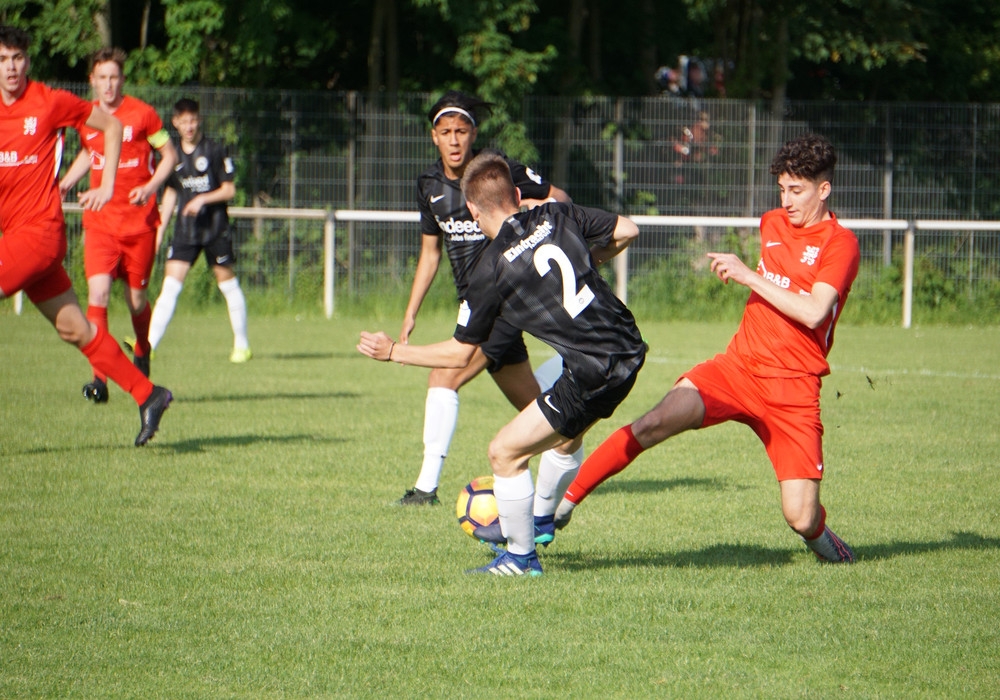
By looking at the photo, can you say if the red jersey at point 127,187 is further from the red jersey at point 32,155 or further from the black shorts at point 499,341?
the black shorts at point 499,341

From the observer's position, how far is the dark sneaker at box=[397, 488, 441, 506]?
21.2 feet

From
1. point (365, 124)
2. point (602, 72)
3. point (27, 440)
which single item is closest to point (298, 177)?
point (365, 124)

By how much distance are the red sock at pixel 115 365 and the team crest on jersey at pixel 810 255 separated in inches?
162

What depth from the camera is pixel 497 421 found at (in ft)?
30.6

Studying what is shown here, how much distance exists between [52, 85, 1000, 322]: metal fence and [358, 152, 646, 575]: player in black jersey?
43.0ft

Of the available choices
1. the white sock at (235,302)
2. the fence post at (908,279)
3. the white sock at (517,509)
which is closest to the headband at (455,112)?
the white sock at (517,509)

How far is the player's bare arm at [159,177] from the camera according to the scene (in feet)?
26.7

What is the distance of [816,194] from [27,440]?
5.41 meters

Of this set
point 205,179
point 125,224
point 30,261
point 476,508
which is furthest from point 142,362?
point 476,508

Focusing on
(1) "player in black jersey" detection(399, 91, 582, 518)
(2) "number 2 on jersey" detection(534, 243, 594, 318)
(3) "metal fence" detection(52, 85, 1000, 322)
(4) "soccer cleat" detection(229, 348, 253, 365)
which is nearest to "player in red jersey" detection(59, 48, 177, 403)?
(4) "soccer cleat" detection(229, 348, 253, 365)

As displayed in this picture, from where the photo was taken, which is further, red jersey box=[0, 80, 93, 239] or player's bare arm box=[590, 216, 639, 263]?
red jersey box=[0, 80, 93, 239]

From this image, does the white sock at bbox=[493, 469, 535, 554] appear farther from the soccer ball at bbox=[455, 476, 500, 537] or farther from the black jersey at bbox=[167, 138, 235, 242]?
the black jersey at bbox=[167, 138, 235, 242]

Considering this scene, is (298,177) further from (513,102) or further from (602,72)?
(602,72)

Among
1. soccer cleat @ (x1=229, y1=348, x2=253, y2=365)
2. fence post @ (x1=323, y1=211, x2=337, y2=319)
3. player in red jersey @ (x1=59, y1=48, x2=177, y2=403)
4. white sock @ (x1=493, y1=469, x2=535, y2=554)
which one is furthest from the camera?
fence post @ (x1=323, y1=211, x2=337, y2=319)
